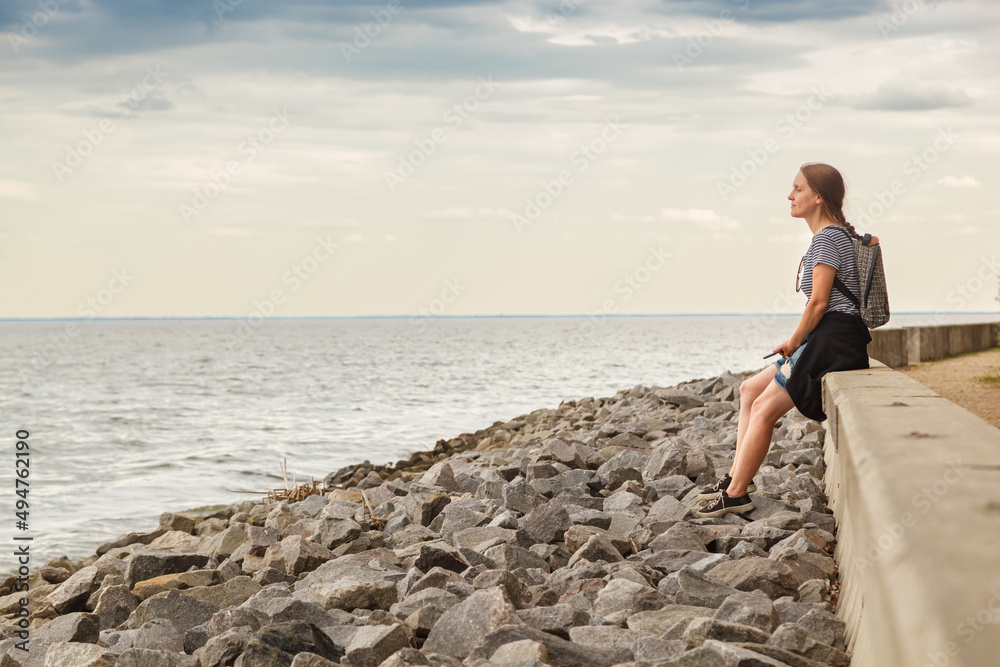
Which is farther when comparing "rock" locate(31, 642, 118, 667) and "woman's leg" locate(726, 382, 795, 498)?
"woman's leg" locate(726, 382, 795, 498)

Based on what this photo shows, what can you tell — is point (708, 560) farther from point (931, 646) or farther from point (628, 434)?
point (628, 434)

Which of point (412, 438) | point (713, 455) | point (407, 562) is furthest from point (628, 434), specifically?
point (412, 438)

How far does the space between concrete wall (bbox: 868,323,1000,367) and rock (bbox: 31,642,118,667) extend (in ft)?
39.2

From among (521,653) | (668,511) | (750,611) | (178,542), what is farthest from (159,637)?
(178,542)

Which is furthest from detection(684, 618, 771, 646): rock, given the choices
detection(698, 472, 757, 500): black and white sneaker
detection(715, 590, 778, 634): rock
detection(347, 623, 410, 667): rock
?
detection(698, 472, 757, 500): black and white sneaker

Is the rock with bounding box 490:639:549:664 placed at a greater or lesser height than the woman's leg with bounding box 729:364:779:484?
lesser

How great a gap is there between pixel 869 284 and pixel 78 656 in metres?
4.33

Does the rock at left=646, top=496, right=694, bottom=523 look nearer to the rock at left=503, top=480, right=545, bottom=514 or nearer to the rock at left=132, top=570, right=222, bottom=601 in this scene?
the rock at left=503, top=480, right=545, bottom=514

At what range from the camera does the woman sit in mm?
4613

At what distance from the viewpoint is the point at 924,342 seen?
1566 cm

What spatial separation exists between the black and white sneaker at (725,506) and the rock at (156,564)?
3.06m

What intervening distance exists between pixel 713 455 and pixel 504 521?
2.23 m

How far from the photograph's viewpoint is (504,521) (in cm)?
478

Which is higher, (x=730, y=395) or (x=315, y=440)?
(x=730, y=395)
